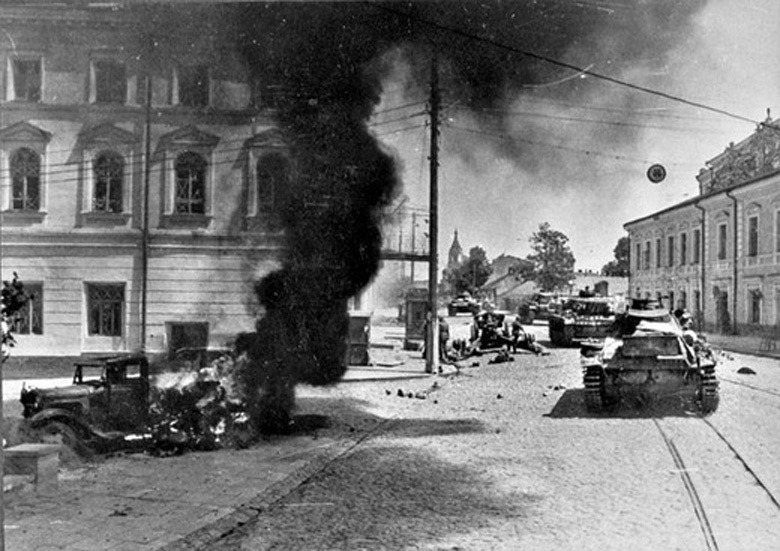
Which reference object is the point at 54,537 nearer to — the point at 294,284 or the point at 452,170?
the point at 294,284

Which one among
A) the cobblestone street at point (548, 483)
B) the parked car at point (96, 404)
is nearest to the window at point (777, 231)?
the cobblestone street at point (548, 483)

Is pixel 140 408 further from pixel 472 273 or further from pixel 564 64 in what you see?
pixel 564 64

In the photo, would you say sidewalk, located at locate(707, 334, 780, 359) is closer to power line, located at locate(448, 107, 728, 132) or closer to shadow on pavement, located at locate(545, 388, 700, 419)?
power line, located at locate(448, 107, 728, 132)

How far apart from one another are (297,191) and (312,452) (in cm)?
220

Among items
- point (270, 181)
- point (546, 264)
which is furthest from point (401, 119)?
point (546, 264)

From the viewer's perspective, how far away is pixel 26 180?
402 centimetres

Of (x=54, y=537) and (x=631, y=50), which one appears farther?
(x=631, y=50)

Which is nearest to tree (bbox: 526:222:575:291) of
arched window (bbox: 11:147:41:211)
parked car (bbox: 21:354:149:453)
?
parked car (bbox: 21:354:149:453)

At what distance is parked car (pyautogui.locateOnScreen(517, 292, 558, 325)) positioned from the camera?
16.2 feet

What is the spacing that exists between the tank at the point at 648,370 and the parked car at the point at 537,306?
662 millimetres

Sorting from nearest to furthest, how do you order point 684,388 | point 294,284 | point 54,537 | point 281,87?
point 54,537 < point 281,87 < point 294,284 < point 684,388

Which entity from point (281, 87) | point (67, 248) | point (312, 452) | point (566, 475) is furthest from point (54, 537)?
point (281, 87)

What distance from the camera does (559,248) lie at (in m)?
3.90

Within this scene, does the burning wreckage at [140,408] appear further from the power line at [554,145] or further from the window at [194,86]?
the power line at [554,145]
